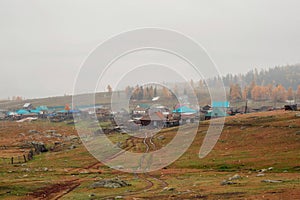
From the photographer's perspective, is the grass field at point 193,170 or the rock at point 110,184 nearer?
the grass field at point 193,170

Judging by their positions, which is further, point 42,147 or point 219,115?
point 219,115

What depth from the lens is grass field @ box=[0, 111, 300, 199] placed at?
40656 mm

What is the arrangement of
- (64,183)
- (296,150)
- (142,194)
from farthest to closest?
(296,150) < (64,183) < (142,194)

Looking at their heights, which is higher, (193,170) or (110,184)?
(110,184)

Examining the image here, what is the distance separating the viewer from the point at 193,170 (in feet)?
197

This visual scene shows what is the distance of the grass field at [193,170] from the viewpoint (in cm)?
4066

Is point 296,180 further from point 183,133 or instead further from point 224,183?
point 183,133

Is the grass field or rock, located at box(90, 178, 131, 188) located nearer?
the grass field

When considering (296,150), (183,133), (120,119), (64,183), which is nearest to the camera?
(64,183)

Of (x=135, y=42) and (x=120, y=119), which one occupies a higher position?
(x=135, y=42)

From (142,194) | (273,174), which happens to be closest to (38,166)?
(142,194)

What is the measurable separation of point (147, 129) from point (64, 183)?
200ft

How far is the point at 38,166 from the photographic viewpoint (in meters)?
71.6

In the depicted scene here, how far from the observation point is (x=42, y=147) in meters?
97.7
